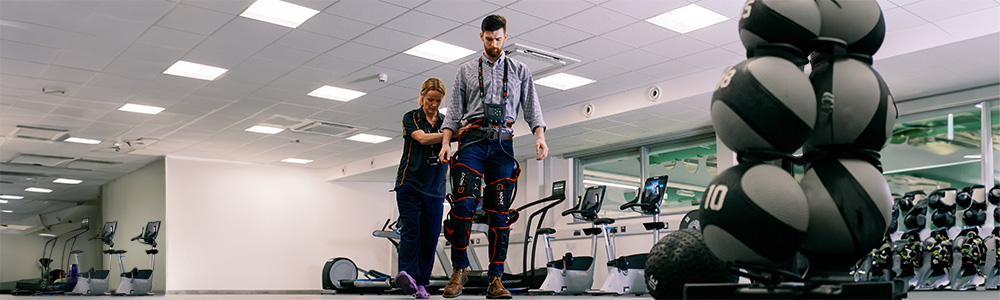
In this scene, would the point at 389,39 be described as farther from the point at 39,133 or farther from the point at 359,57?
the point at 39,133

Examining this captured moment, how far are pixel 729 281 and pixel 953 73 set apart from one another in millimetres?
6819

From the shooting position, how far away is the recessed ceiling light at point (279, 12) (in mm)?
6020

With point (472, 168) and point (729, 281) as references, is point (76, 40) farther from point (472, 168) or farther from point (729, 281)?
point (729, 281)

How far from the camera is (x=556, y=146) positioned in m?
11.3

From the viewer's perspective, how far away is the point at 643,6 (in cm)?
599

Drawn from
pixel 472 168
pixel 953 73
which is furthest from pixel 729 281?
pixel 953 73

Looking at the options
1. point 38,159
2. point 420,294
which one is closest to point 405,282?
point 420,294

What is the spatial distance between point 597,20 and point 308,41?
2.64m

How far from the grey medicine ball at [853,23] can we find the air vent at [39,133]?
459 inches

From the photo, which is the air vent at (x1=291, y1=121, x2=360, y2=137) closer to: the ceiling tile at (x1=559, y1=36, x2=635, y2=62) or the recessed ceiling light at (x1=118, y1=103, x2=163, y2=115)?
the recessed ceiling light at (x1=118, y1=103, x2=163, y2=115)

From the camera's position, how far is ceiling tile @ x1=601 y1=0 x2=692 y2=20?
19.4 ft

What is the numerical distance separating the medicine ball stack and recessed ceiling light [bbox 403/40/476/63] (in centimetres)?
575

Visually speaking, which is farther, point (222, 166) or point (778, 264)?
point (222, 166)

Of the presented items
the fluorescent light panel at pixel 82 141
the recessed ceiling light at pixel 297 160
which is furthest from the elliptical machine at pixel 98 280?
the recessed ceiling light at pixel 297 160
